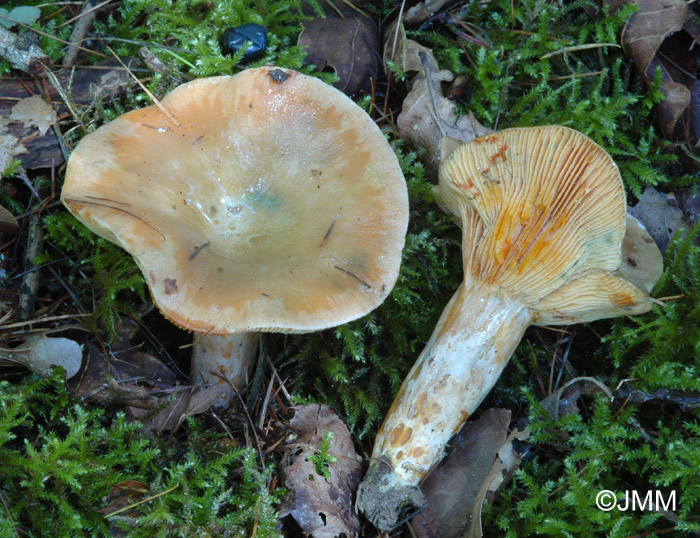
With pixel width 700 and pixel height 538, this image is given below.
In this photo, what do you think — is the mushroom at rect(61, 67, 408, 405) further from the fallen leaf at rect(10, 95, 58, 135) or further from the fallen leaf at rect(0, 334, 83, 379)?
the fallen leaf at rect(10, 95, 58, 135)

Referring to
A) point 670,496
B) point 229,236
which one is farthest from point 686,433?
point 229,236

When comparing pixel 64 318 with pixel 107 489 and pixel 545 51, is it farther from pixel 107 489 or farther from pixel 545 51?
pixel 545 51

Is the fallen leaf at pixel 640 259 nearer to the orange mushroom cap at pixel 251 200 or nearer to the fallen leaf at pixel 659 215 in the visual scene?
the fallen leaf at pixel 659 215

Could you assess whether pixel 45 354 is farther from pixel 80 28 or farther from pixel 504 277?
pixel 504 277

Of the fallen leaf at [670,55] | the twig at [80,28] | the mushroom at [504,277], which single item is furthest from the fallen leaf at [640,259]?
the twig at [80,28]

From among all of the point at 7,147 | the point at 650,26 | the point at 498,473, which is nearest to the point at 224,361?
the point at 498,473

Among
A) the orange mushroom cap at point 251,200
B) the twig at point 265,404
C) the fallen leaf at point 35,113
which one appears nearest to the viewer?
the orange mushroom cap at point 251,200
